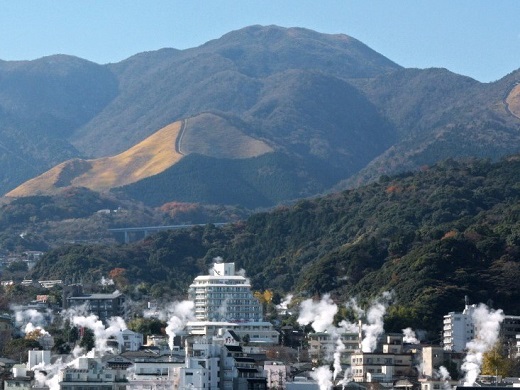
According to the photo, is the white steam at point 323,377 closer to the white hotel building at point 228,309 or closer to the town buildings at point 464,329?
the town buildings at point 464,329

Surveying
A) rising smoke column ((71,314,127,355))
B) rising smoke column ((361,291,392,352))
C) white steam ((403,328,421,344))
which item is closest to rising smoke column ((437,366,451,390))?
rising smoke column ((361,291,392,352))

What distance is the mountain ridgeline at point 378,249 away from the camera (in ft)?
315

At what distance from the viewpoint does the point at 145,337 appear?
92.1 m

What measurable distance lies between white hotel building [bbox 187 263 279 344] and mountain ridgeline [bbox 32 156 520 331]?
5700 millimetres

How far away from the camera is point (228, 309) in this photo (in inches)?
3885

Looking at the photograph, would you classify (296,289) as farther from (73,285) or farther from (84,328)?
(84,328)

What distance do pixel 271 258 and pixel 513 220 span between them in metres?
28.6

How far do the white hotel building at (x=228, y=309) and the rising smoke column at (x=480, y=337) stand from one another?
377 inches

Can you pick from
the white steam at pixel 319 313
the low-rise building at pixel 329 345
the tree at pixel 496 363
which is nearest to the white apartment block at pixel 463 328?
the low-rise building at pixel 329 345

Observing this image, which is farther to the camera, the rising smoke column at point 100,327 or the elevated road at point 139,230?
the elevated road at point 139,230

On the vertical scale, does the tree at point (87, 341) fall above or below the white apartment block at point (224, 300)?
below

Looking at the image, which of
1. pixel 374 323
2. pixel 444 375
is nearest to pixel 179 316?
pixel 374 323

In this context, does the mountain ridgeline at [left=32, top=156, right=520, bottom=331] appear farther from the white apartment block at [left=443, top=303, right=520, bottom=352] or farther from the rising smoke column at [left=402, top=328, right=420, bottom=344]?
the white apartment block at [left=443, top=303, right=520, bottom=352]

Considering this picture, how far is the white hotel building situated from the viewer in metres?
90.6
